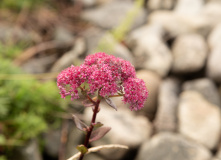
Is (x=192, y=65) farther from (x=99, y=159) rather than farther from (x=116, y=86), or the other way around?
(x=116, y=86)

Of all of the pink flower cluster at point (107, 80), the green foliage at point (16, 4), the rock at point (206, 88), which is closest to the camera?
the pink flower cluster at point (107, 80)

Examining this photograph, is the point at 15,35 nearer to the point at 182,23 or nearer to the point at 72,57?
the point at 72,57

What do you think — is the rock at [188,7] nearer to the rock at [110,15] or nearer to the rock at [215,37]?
the rock at [110,15]

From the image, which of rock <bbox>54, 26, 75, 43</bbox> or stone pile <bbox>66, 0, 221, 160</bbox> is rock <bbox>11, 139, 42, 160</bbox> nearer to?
stone pile <bbox>66, 0, 221, 160</bbox>

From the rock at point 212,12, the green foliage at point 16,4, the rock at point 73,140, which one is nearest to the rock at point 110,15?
the green foliage at point 16,4

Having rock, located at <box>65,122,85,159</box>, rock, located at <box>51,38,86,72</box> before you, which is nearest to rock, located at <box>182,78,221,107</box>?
rock, located at <box>51,38,86,72</box>

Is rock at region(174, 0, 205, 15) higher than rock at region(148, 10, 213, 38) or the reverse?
higher
